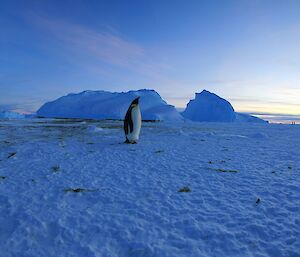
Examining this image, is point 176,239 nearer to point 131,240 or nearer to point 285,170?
point 131,240

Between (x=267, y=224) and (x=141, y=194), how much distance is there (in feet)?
6.70

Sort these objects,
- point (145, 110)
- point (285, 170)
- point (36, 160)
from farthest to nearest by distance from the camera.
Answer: point (145, 110) < point (36, 160) < point (285, 170)

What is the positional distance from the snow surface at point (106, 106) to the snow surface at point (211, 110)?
4.11 meters

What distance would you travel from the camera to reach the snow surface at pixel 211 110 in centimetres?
6475

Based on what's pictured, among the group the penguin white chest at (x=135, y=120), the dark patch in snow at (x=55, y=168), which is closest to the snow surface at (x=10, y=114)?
the penguin white chest at (x=135, y=120)

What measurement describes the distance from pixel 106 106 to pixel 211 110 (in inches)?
1154

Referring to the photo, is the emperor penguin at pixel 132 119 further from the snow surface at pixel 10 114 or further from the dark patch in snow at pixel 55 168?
the snow surface at pixel 10 114

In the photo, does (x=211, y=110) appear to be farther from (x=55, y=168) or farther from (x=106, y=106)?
(x=55, y=168)

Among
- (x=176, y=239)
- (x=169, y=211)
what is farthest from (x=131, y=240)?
(x=169, y=211)

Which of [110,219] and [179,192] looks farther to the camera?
[179,192]

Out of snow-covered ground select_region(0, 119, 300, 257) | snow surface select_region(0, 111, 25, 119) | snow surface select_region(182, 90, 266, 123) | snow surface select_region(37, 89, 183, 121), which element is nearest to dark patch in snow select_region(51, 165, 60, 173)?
snow-covered ground select_region(0, 119, 300, 257)

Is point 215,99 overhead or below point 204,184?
overhead

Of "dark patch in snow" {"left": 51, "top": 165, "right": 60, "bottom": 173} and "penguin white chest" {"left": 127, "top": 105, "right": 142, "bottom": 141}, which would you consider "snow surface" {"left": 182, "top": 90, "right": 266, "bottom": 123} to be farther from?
"dark patch in snow" {"left": 51, "top": 165, "right": 60, "bottom": 173}

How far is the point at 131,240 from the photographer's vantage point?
11.1 ft
